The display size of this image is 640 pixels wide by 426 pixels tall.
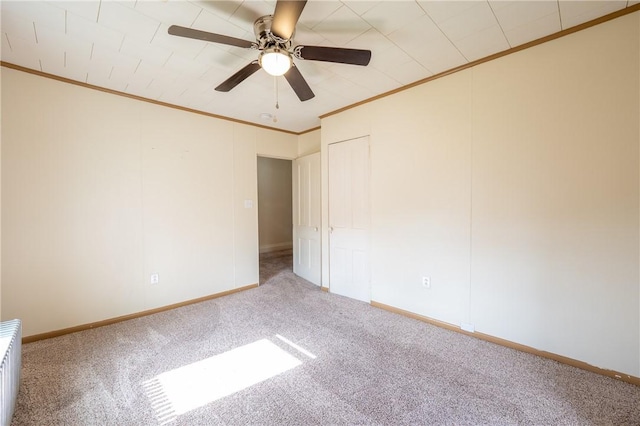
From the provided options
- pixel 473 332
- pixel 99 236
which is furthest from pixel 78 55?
pixel 473 332

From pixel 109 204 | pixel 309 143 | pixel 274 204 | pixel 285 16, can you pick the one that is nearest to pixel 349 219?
pixel 309 143

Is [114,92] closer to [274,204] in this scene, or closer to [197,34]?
[197,34]

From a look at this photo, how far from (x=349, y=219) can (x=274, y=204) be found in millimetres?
3826

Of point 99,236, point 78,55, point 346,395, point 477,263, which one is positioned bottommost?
point 346,395

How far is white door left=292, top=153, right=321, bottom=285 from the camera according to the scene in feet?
13.4

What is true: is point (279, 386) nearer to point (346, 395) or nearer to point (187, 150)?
point (346, 395)

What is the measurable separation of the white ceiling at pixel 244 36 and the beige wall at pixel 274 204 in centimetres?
396

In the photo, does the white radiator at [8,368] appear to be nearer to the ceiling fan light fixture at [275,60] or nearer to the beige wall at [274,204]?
the ceiling fan light fixture at [275,60]

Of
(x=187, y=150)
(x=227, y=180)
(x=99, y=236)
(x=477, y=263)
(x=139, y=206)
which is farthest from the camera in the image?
(x=227, y=180)

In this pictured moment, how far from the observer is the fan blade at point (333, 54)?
168 cm

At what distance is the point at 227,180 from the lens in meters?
3.72

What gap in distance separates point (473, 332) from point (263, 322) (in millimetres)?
2101

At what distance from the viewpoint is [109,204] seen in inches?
110

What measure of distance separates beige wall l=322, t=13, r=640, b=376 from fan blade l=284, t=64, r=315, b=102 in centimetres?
128
